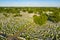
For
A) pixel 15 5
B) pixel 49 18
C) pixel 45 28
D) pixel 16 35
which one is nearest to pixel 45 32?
pixel 45 28

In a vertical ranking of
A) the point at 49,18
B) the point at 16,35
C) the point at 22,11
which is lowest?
the point at 16,35

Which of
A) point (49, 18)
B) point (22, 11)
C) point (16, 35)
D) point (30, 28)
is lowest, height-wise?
point (16, 35)

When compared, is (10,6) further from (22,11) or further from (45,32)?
(45,32)

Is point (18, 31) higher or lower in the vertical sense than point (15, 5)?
lower

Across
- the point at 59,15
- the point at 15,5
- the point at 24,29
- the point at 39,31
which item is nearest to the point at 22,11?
the point at 15,5

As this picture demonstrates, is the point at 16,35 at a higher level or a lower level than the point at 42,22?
lower

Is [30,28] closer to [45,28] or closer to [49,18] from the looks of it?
[45,28]
